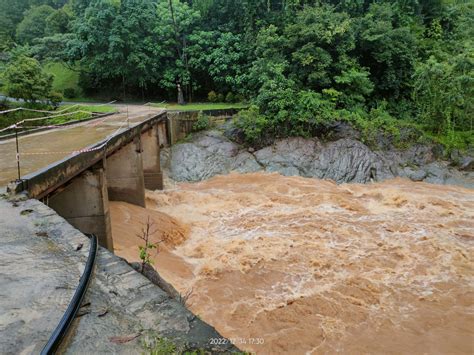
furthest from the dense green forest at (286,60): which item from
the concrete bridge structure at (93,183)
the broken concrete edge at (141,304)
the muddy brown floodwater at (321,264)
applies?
the broken concrete edge at (141,304)

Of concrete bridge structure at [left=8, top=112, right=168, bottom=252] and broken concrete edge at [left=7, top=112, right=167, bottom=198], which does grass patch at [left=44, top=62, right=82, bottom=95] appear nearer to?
concrete bridge structure at [left=8, top=112, right=168, bottom=252]

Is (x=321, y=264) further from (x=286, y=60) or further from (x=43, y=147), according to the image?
(x=286, y=60)

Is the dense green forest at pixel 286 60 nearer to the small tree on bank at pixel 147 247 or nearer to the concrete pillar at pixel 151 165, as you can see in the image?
the concrete pillar at pixel 151 165

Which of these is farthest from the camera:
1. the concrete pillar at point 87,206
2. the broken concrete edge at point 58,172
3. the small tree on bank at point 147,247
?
the concrete pillar at point 87,206

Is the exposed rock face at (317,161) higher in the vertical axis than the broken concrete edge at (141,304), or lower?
lower

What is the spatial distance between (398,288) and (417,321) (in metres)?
1.17

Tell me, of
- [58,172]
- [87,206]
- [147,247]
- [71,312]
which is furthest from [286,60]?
[71,312]

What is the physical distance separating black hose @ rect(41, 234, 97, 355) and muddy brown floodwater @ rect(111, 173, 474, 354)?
144 inches

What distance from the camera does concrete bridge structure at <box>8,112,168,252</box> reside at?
682 cm

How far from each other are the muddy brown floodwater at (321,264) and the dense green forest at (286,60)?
6.02 m

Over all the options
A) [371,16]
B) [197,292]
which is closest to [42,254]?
[197,292]

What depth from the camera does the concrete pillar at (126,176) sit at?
13555mm

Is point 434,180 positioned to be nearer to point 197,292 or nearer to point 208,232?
point 208,232

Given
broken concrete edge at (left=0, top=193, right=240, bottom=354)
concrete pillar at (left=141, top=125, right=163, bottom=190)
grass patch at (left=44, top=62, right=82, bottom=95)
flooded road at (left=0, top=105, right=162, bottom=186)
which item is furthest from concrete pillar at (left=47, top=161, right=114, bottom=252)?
grass patch at (left=44, top=62, right=82, bottom=95)
